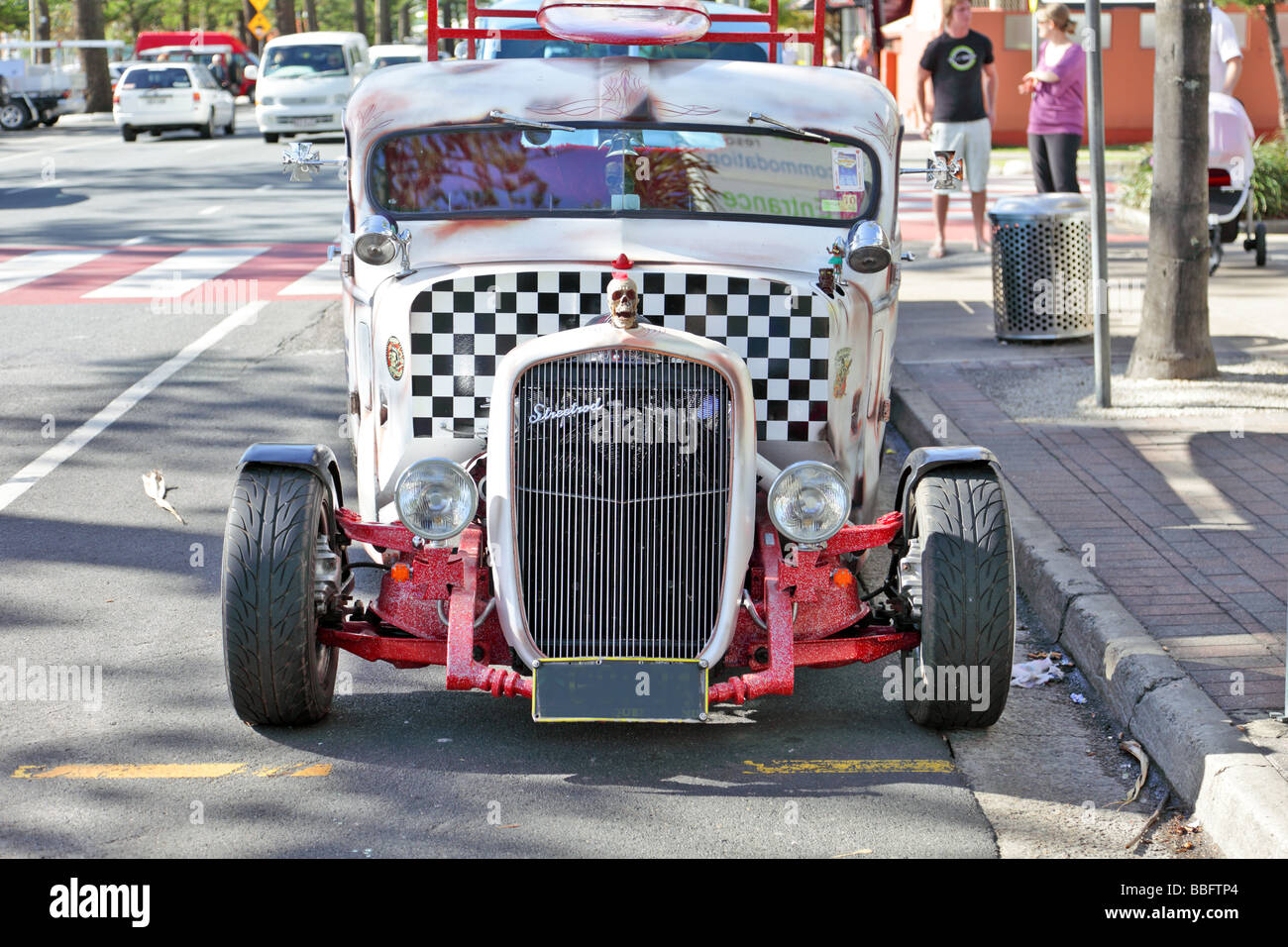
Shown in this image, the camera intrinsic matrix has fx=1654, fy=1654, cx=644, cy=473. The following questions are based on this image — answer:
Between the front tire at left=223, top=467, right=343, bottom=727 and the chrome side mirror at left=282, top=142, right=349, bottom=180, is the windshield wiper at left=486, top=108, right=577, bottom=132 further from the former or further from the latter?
the front tire at left=223, top=467, right=343, bottom=727

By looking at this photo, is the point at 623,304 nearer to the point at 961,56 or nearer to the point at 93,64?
the point at 961,56

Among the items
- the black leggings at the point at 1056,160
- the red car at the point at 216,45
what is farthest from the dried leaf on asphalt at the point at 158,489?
the red car at the point at 216,45

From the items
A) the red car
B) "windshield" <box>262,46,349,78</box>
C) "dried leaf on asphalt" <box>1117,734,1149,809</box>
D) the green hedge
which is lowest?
"dried leaf on asphalt" <box>1117,734,1149,809</box>

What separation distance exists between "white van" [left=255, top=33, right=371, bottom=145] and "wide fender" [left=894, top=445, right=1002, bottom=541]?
1067 inches

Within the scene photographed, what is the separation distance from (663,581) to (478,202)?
1.68 meters

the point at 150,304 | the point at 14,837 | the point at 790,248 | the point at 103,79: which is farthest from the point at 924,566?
the point at 103,79

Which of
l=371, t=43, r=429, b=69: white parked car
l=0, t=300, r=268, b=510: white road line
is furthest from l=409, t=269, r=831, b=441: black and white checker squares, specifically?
l=371, t=43, r=429, b=69: white parked car

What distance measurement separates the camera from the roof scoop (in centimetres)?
578

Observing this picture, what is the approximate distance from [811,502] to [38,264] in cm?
1217

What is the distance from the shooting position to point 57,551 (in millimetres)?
6820

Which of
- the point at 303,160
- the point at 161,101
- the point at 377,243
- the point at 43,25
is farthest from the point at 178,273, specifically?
the point at 43,25

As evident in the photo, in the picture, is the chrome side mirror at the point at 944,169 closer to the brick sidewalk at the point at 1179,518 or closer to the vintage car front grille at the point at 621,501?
the brick sidewalk at the point at 1179,518

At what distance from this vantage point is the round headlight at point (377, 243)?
5.50m

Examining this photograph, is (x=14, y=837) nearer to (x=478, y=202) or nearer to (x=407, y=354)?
(x=407, y=354)
